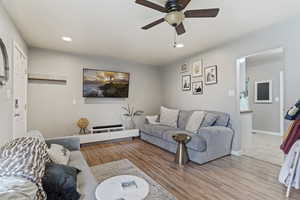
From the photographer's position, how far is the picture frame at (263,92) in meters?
5.18

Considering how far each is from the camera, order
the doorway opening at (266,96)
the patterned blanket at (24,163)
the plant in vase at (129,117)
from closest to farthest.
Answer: the patterned blanket at (24,163)
the doorway opening at (266,96)
the plant in vase at (129,117)

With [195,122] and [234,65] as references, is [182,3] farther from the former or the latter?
[195,122]

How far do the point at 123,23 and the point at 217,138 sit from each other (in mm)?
2760

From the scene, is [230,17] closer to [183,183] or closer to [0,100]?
[183,183]

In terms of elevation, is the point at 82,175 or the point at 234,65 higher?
the point at 234,65

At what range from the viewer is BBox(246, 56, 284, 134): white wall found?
196 inches

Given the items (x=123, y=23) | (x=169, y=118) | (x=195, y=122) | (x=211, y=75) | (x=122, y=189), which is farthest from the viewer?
(x=169, y=118)

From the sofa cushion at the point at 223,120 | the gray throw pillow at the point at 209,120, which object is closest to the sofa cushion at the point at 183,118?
the gray throw pillow at the point at 209,120

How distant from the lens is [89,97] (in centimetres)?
449

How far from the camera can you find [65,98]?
4219 millimetres

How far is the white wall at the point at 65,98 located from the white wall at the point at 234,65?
187 cm

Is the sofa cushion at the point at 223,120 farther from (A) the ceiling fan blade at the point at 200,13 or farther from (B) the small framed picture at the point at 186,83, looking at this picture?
(A) the ceiling fan blade at the point at 200,13

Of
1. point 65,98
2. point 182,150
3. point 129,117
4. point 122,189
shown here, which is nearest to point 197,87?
point 182,150

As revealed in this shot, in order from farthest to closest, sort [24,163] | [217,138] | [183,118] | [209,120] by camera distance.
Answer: [183,118] < [209,120] < [217,138] < [24,163]
